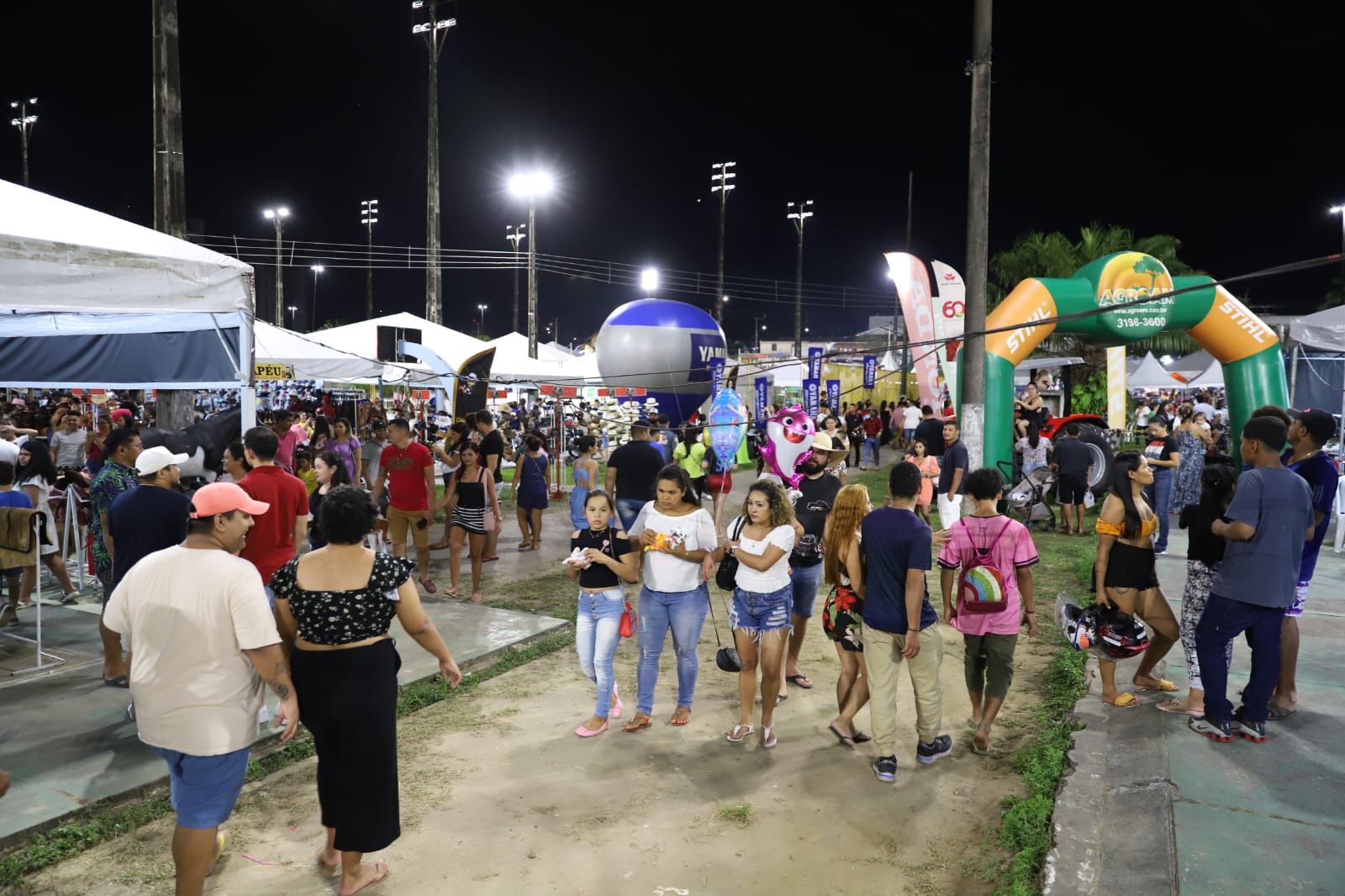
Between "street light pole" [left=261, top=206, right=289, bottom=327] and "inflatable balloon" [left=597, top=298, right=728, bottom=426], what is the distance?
17359 mm

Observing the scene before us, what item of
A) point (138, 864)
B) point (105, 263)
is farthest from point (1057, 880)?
point (105, 263)

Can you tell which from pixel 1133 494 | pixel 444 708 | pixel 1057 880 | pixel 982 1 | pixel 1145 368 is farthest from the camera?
pixel 1145 368

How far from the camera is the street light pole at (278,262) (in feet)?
98.7

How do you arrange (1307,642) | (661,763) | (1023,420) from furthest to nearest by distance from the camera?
(1023,420) < (1307,642) < (661,763)

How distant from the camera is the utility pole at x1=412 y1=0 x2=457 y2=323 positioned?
2070 cm

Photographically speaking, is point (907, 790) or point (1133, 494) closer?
point (907, 790)

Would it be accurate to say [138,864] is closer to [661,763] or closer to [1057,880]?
[661,763]

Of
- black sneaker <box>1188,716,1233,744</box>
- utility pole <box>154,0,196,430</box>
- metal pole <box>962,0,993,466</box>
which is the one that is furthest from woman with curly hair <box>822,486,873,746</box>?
utility pole <box>154,0,196,430</box>

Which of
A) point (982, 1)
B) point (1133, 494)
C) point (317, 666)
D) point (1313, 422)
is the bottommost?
point (317, 666)

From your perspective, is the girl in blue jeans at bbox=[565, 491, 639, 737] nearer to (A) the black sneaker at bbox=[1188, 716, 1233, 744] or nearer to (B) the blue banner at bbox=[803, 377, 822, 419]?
(A) the black sneaker at bbox=[1188, 716, 1233, 744]

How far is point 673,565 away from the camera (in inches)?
183

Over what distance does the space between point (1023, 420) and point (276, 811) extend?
39.0 feet

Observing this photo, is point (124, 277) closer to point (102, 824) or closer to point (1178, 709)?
point (102, 824)

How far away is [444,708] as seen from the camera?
211 inches
